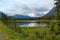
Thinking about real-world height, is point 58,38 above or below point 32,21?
below

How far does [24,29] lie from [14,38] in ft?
6.06

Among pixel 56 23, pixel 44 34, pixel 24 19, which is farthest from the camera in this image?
pixel 24 19

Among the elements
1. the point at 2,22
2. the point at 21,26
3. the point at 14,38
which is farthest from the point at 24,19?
the point at 14,38

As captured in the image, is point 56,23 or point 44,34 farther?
point 56,23

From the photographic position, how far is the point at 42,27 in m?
9.07

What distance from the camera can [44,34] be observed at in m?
8.58

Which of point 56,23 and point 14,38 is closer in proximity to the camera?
point 14,38

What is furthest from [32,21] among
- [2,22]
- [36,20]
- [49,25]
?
[2,22]

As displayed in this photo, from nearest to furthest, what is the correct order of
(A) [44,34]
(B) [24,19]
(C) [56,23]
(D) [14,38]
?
(D) [14,38], (A) [44,34], (C) [56,23], (B) [24,19]

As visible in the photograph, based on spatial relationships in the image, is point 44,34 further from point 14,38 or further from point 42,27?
point 14,38

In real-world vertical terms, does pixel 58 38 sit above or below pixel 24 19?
below

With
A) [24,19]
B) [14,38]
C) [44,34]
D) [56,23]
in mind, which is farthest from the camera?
[24,19]

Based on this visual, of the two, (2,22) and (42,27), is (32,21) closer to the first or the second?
(42,27)

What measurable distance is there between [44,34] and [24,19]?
1764mm
